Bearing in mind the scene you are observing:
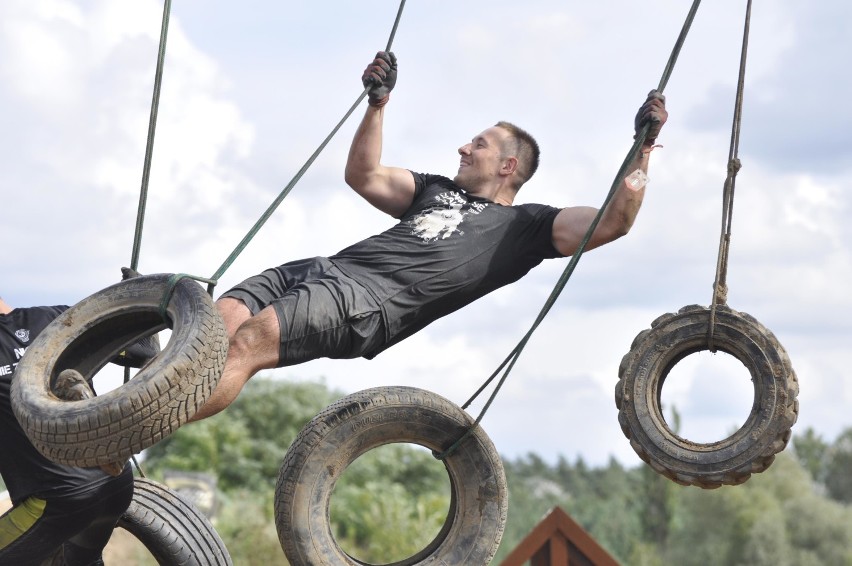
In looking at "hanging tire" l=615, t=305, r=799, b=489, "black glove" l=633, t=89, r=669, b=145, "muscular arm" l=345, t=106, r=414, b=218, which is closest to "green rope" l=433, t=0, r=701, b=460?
"black glove" l=633, t=89, r=669, b=145

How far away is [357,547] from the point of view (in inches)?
874

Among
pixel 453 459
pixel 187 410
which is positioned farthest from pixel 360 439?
pixel 187 410

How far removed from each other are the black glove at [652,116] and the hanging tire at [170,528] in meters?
2.76

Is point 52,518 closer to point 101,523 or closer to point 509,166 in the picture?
point 101,523

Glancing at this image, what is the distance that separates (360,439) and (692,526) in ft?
84.9

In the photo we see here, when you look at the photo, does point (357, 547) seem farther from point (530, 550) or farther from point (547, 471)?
point (547, 471)

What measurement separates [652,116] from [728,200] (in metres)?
0.60

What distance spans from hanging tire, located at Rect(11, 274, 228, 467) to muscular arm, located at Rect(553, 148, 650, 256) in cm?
178

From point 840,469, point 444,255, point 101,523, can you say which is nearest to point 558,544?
point 444,255

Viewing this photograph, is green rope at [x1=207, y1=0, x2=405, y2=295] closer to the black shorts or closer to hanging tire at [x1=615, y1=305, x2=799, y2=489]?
the black shorts

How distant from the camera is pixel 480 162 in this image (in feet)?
20.3

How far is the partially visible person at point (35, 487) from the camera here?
5.30m

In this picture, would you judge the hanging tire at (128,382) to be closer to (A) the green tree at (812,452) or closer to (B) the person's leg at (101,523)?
(B) the person's leg at (101,523)

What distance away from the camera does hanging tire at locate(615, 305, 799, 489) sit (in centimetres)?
547
